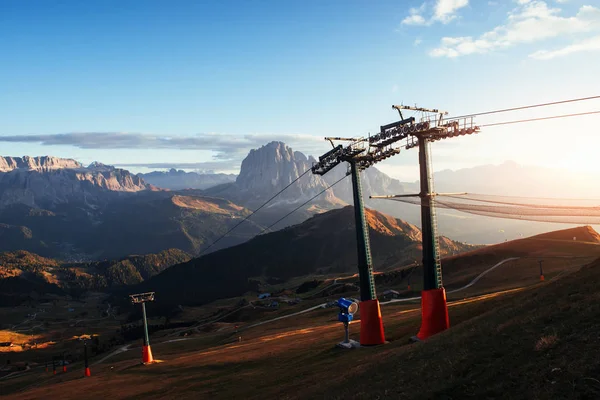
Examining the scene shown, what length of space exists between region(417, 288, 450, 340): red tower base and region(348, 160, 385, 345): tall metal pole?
19.5 feet

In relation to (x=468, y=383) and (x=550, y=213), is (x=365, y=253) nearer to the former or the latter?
(x=550, y=213)

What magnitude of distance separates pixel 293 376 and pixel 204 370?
66.5ft

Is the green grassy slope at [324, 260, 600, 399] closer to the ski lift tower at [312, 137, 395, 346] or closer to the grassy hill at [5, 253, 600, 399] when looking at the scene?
the grassy hill at [5, 253, 600, 399]

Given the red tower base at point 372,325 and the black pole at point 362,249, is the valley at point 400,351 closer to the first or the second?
the red tower base at point 372,325

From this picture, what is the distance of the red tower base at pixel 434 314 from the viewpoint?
38.5 meters

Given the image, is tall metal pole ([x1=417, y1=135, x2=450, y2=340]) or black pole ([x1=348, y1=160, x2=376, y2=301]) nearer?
tall metal pole ([x1=417, y1=135, x2=450, y2=340])

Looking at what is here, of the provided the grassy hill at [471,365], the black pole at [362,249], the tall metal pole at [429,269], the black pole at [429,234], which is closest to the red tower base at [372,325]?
the black pole at [362,249]

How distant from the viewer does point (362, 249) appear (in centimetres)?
4600

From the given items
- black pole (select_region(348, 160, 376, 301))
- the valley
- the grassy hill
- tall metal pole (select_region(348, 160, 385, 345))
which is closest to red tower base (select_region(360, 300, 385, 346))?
tall metal pole (select_region(348, 160, 385, 345))

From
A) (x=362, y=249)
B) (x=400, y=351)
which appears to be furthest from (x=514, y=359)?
(x=362, y=249)

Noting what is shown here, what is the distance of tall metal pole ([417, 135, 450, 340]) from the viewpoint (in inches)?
1528

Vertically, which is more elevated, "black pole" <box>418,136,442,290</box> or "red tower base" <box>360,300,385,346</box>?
"black pole" <box>418,136,442,290</box>

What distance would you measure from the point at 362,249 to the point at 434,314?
10328mm

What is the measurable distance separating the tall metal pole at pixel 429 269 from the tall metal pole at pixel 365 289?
5602 mm
